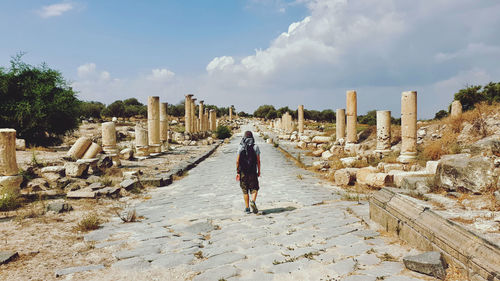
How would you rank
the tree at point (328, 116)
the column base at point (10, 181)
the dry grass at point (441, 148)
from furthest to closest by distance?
1. the tree at point (328, 116)
2. the dry grass at point (441, 148)
3. the column base at point (10, 181)

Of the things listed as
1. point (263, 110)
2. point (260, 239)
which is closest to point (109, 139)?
point (260, 239)

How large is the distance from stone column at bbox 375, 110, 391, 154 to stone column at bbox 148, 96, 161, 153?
11831 millimetres

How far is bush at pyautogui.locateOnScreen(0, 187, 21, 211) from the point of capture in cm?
694

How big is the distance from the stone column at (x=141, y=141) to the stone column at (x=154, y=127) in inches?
51.3

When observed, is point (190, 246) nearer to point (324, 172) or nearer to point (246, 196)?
point (246, 196)

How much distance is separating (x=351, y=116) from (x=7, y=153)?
16.5 m

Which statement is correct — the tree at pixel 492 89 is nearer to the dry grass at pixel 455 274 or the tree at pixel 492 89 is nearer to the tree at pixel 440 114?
the tree at pixel 440 114

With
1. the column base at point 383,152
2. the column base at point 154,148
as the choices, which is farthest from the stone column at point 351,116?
the column base at point 154,148

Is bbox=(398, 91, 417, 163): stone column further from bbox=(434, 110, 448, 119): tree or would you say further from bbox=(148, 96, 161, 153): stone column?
bbox=(434, 110, 448, 119): tree

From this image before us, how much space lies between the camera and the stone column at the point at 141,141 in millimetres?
17719

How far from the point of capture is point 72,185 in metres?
9.36

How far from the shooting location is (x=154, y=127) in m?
19.6

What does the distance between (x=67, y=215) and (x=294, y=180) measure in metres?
6.54

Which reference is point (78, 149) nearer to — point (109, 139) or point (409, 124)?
point (109, 139)
